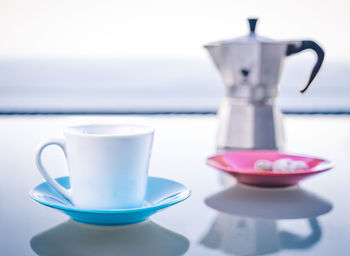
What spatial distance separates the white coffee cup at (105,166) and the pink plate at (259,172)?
0.15 meters

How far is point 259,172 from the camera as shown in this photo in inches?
20.5

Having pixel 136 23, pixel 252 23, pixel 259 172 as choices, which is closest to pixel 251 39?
pixel 252 23

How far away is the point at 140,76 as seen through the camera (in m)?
1.99

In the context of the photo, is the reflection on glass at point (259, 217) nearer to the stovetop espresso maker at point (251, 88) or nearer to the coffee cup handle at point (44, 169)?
the coffee cup handle at point (44, 169)

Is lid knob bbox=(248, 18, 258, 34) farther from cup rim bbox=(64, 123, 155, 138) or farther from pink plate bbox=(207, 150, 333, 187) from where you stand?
cup rim bbox=(64, 123, 155, 138)

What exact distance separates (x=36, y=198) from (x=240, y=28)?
1747 millimetres

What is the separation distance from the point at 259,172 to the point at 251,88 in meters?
0.33

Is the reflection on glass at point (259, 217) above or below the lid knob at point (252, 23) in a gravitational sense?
below

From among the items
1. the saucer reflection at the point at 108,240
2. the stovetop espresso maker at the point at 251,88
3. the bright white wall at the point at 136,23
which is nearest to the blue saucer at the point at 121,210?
the saucer reflection at the point at 108,240

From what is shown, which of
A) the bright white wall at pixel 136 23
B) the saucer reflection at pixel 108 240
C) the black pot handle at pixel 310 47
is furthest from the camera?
the bright white wall at pixel 136 23

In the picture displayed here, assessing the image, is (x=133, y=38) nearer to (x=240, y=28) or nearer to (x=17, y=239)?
(x=240, y=28)

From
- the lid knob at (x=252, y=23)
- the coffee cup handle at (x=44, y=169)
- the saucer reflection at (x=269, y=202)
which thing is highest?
the lid knob at (x=252, y=23)

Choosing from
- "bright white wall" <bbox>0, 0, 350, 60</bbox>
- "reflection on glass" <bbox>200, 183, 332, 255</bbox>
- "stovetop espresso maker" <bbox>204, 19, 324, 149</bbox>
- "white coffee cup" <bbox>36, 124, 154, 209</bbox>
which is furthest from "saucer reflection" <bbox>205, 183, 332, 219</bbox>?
"bright white wall" <bbox>0, 0, 350, 60</bbox>

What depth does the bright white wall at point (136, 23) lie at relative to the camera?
5.90ft
